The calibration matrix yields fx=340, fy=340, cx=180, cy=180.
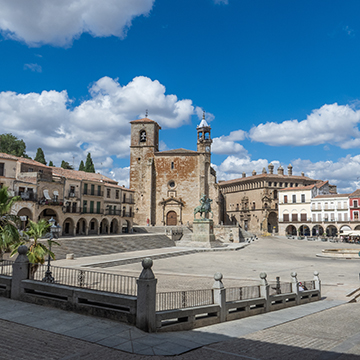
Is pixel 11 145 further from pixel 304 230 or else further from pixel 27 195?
pixel 304 230

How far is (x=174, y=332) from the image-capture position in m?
8.89

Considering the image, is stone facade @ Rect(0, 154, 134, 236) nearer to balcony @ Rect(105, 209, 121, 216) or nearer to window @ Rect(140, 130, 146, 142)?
balcony @ Rect(105, 209, 121, 216)

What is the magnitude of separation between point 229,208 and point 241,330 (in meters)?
82.5

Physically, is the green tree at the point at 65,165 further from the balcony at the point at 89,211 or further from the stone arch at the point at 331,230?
the stone arch at the point at 331,230

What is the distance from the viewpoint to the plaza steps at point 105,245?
2984cm

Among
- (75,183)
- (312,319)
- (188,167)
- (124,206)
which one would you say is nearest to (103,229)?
(124,206)

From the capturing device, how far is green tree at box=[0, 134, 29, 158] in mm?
64438

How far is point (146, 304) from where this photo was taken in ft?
27.4

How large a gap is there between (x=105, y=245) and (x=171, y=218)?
93.6 ft

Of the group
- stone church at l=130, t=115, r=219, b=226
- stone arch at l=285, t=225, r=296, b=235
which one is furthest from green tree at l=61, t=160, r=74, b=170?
stone arch at l=285, t=225, r=296, b=235

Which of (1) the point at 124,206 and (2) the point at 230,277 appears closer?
(2) the point at 230,277

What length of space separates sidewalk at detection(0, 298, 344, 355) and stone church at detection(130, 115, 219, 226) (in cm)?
5074

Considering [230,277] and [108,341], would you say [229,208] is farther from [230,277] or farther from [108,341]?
[108,341]

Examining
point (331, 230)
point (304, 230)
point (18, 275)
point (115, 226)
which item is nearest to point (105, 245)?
point (115, 226)
